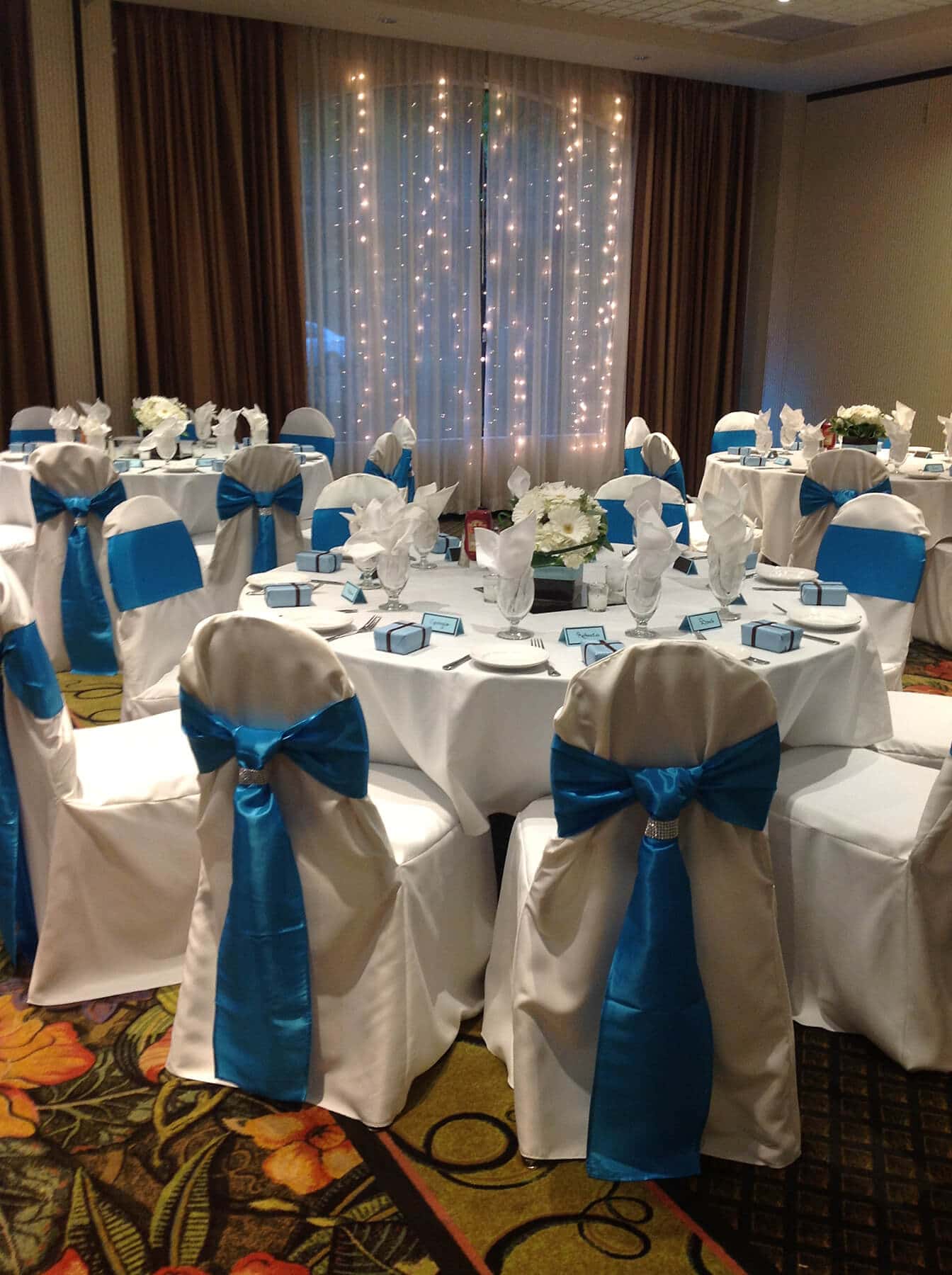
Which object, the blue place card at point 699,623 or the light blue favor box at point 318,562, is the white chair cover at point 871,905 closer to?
the blue place card at point 699,623

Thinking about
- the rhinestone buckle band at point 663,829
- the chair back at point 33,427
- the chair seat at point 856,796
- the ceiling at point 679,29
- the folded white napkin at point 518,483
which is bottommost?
the chair seat at point 856,796

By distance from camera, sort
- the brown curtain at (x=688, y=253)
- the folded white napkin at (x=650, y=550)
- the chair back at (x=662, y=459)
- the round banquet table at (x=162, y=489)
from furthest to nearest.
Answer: the brown curtain at (x=688, y=253) → the chair back at (x=662, y=459) → the round banquet table at (x=162, y=489) → the folded white napkin at (x=650, y=550)

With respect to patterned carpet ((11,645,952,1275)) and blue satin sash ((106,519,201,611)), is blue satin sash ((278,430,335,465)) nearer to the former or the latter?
blue satin sash ((106,519,201,611))

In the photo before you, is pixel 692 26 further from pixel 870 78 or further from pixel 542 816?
pixel 542 816

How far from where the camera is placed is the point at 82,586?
14.4ft

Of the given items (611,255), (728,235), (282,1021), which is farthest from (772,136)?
(282,1021)

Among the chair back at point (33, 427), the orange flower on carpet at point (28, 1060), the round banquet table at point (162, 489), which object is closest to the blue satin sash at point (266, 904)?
the orange flower on carpet at point (28, 1060)

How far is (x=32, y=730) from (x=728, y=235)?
7.79m

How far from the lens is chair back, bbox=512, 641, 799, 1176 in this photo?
1.74 meters

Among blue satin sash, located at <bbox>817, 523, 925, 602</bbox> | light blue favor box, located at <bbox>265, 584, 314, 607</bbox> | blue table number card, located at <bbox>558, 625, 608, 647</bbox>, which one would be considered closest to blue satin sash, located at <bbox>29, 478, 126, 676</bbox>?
light blue favor box, located at <bbox>265, 584, 314, 607</bbox>

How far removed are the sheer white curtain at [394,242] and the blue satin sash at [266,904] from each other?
604cm

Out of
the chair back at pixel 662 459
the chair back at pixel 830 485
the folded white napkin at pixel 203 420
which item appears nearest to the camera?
the chair back at pixel 830 485

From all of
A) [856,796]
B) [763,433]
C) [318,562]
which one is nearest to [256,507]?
[318,562]

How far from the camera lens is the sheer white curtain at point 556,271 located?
7.81m
